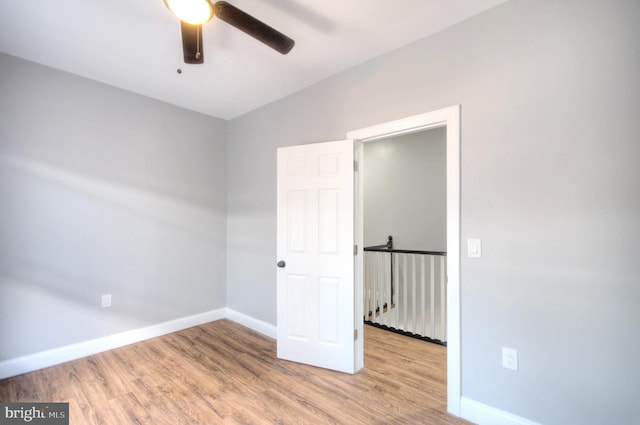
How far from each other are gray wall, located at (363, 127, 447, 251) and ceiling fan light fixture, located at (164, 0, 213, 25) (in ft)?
12.5

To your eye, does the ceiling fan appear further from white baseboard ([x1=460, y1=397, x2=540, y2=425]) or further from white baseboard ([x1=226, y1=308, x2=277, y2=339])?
white baseboard ([x1=226, y1=308, x2=277, y2=339])

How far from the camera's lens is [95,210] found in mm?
2900

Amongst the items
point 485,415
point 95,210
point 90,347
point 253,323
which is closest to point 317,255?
point 253,323

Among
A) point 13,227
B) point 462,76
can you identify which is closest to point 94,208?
point 13,227

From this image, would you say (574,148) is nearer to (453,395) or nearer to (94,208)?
(453,395)

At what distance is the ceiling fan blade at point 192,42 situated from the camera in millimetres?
1568

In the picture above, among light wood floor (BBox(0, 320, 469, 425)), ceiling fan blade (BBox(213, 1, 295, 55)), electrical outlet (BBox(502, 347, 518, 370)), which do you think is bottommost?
light wood floor (BBox(0, 320, 469, 425))

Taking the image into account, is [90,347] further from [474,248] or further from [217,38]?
[474,248]

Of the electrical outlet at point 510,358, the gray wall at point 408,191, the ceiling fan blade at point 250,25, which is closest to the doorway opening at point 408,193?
the gray wall at point 408,191

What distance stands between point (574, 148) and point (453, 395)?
5.68 feet

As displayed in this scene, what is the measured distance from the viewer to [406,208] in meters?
4.96

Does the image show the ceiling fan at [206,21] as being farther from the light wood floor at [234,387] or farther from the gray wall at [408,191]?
the gray wall at [408,191]

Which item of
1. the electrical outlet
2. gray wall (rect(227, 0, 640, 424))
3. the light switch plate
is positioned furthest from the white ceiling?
the electrical outlet

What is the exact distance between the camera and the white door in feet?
8.34
